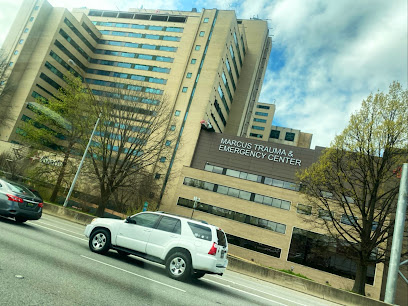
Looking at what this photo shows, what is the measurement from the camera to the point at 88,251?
848cm

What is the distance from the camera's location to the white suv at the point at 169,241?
7402mm

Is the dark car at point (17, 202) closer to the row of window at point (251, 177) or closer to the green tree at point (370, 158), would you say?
the green tree at point (370, 158)

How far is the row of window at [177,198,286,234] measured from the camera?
36594 mm

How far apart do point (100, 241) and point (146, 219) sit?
1659 millimetres

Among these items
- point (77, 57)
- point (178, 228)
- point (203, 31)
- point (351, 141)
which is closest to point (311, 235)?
point (351, 141)

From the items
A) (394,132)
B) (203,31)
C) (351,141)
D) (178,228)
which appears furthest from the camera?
(203,31)

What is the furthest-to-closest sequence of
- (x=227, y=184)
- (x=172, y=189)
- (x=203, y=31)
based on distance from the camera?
(x=203, y=31), (x=172, y=189), (x=227, y=184)

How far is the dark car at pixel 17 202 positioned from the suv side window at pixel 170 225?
5579 mm

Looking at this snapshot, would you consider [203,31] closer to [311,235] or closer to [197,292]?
[311,235]

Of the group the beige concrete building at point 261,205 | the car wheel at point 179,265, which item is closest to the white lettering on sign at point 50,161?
the beige concrete building at point 261,205

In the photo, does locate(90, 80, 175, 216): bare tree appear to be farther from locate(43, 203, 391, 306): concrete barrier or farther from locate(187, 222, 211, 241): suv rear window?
locate(187, 222, 211, 241): suv rear window

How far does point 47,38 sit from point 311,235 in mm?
66045

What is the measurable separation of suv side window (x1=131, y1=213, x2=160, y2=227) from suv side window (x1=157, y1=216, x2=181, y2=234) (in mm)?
235

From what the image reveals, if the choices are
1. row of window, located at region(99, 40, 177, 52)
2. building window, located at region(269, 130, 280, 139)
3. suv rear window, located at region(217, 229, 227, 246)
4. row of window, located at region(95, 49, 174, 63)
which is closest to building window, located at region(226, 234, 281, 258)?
suv rear window, located at region(217, 229, 227, 246)
